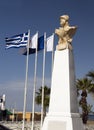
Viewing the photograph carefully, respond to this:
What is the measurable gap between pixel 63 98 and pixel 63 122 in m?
1.68

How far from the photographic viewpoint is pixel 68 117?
2117 centimetres

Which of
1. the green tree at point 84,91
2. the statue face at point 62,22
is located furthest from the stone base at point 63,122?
the green tree at point 84,91

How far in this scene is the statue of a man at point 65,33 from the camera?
23303 mm

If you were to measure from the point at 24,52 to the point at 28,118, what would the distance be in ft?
125

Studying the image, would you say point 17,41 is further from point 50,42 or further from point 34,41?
point 50,42

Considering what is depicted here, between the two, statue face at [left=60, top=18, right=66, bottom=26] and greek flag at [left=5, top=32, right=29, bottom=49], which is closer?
statue face at [left=60, top=18, right=66, bottom=26]

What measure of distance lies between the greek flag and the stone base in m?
8.86

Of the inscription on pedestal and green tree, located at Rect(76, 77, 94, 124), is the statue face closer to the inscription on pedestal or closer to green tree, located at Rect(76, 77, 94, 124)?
the inscription on pedestal

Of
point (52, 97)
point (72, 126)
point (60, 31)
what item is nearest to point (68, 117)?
point (72, 126)

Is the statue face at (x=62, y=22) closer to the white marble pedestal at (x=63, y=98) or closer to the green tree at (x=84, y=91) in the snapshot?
the white marble pedestal at (x=63, y=98)

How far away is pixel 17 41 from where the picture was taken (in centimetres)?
2852

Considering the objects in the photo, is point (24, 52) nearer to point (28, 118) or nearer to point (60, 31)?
point (60, 31)

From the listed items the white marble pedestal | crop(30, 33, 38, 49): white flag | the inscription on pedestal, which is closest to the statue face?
the white marble pedestal

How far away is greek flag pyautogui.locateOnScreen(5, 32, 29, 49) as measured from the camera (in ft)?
93.4
